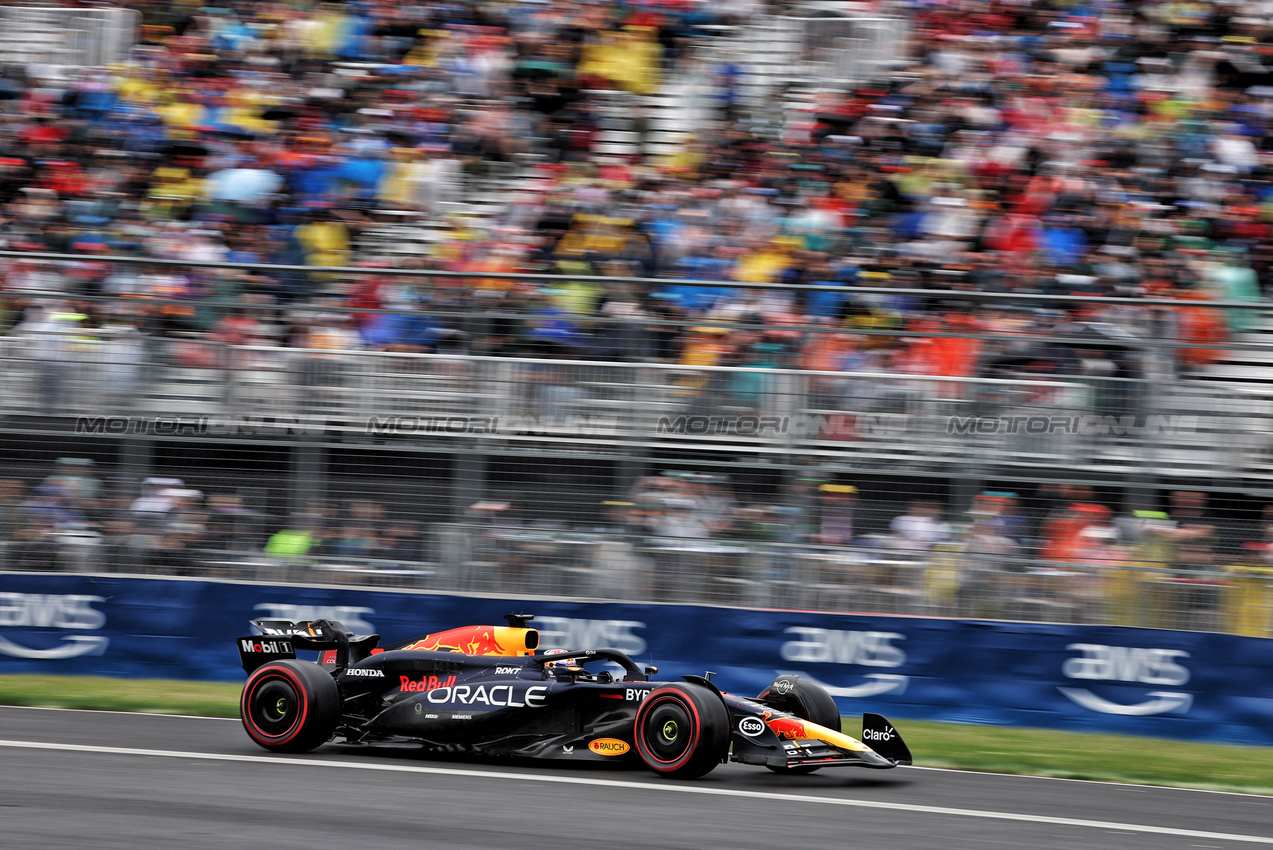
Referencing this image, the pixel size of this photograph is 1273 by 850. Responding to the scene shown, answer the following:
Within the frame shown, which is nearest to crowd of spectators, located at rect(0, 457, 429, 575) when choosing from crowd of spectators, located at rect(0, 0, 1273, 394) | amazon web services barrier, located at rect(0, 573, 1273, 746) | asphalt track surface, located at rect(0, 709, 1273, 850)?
amazon web services barrier, located at rect(0, 573, 1273, 746)

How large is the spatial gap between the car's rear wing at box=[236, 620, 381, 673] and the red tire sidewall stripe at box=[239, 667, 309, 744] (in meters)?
0.24

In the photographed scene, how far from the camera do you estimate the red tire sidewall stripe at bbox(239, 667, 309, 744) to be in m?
7.95

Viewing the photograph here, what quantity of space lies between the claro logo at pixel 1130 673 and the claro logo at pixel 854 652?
1.11 meters

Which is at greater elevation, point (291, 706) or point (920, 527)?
point (920, 527)

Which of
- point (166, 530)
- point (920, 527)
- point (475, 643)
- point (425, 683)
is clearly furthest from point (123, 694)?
point (920, 527)

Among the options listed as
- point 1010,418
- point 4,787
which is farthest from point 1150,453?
point 4,787

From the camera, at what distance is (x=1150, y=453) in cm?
1009

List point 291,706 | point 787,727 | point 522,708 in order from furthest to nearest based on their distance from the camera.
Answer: point 291,706 → point 522,708 → point 787,727

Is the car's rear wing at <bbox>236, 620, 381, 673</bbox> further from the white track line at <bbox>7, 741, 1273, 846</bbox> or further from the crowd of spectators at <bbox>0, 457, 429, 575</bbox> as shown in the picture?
the crowd of spectators at <bbox>0, 457, 429, 575</bbox>

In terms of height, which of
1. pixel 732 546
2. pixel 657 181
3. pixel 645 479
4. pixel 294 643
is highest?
pixel 657 181

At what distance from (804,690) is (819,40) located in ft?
27.8

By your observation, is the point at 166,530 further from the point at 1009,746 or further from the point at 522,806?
the point at 1009,746

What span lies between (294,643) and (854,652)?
3.97 m

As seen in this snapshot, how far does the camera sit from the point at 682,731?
24.0ft
